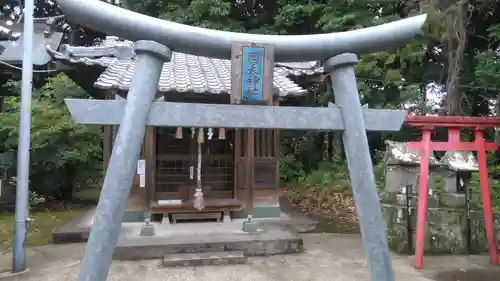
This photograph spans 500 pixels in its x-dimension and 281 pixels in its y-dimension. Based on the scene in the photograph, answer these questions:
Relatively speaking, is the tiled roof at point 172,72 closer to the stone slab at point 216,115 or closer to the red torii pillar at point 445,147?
the red torii pillar at point 445,147

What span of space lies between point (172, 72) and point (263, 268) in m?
4.82

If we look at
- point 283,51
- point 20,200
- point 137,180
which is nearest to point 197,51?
point 283,51

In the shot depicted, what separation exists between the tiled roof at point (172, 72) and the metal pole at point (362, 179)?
418 cm

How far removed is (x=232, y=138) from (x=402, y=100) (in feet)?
19.4

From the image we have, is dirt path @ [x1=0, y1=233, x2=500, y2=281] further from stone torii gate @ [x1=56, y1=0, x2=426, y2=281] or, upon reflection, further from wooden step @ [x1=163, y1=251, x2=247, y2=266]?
stone torii gate @ [x1=56, y1=0, x2=426, y2=281]

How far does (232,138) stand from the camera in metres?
9.05

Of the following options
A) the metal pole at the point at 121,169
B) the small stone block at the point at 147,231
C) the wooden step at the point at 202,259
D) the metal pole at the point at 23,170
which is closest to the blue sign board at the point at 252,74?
the metal pole at the point at 121,169

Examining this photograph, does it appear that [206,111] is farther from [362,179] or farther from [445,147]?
[445,147]

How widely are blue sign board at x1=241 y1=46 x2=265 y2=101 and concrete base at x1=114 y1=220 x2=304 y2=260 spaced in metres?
4.08

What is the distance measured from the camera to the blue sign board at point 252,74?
350 cm

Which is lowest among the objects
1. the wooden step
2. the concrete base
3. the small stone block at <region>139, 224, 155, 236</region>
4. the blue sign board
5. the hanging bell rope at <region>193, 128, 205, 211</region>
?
the wooden step

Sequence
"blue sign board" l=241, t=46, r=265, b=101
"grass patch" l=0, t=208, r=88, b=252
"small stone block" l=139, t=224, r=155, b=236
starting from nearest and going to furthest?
"blue sign board" l=241, t=46, r=265, b=101
"small stone block" l=139, t=224, r=155, b=236
"grass patch" l=0, t=208, r=88, b=252

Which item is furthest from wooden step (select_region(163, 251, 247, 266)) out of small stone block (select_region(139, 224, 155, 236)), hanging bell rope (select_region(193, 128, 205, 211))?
hanging bell rope (select_region(193, 128, 205, 211))

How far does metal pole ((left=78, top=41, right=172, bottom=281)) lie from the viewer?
10.3ft
